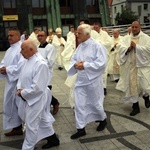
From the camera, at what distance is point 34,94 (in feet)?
12.5

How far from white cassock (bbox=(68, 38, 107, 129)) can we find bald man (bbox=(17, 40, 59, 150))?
2.67 ft

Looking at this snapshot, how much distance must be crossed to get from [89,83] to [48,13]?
27693mm

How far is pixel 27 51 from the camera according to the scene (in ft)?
12.5

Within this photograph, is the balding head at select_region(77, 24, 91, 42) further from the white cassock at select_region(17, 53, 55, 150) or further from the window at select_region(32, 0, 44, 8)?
the window at select_region(32, 0, 44, 8)

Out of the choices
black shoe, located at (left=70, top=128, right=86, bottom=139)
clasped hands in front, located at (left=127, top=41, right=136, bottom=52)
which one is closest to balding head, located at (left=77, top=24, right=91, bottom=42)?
clasped hands in front, located at (left=127, top=41, right=136, bottom=52)

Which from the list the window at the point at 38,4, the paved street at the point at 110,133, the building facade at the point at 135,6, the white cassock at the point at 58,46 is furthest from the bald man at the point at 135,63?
the building facade at the point at 135,6

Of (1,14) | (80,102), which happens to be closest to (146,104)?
(80,102)

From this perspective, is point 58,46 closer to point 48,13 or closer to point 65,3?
point 48,13

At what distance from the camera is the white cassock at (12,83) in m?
4.58

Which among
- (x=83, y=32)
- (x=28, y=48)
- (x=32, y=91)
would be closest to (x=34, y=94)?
(x=32, y=91)

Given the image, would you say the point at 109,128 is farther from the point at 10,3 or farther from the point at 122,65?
the point at 10,3

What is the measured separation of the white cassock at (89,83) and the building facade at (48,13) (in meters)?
25.2

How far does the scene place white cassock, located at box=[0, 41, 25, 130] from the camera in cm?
458

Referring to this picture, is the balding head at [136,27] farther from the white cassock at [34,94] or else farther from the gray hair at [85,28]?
the white cassock at [34,94]
